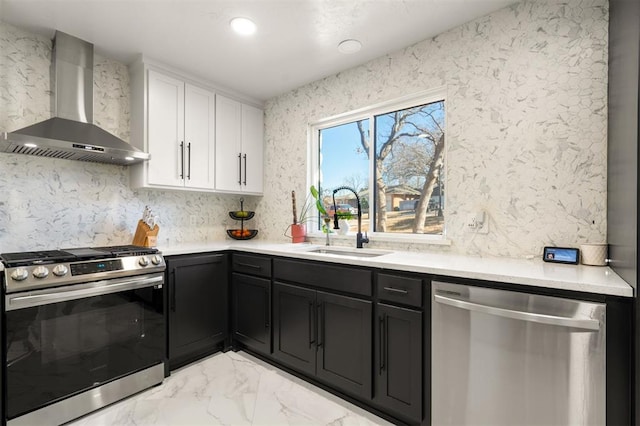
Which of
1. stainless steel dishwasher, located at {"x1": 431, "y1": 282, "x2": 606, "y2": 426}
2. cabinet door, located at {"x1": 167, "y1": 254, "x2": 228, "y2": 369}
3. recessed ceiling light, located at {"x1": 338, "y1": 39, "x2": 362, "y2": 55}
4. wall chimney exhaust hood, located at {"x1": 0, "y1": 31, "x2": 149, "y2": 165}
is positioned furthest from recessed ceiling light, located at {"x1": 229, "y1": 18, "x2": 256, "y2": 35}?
stainless steel dishwasher, located at {"x1": 431, "y1": 282, "x2": 606, "y2": 426}

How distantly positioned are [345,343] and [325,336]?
169mm

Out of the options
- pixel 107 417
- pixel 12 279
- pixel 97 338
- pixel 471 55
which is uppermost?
pixel 471 55

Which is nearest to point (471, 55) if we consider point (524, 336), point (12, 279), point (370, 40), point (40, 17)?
point (370, 40)

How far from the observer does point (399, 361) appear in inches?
69.8

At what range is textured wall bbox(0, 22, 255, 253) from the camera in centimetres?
215

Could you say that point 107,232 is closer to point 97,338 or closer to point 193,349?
point 97,338

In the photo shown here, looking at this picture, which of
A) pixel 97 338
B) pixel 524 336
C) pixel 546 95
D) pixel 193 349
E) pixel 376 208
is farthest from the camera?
pixel 376 208

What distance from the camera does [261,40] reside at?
7.64ft

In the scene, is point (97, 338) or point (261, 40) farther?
point (261, 40)

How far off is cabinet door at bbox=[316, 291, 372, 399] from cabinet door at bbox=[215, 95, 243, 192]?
169 centimetres

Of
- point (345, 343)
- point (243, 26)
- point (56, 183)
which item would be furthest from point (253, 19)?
point (345, 343)

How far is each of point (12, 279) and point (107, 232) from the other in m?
0.97

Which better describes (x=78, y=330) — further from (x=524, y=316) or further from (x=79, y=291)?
(x=524, y=316)

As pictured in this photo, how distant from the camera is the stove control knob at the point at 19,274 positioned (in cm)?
166
